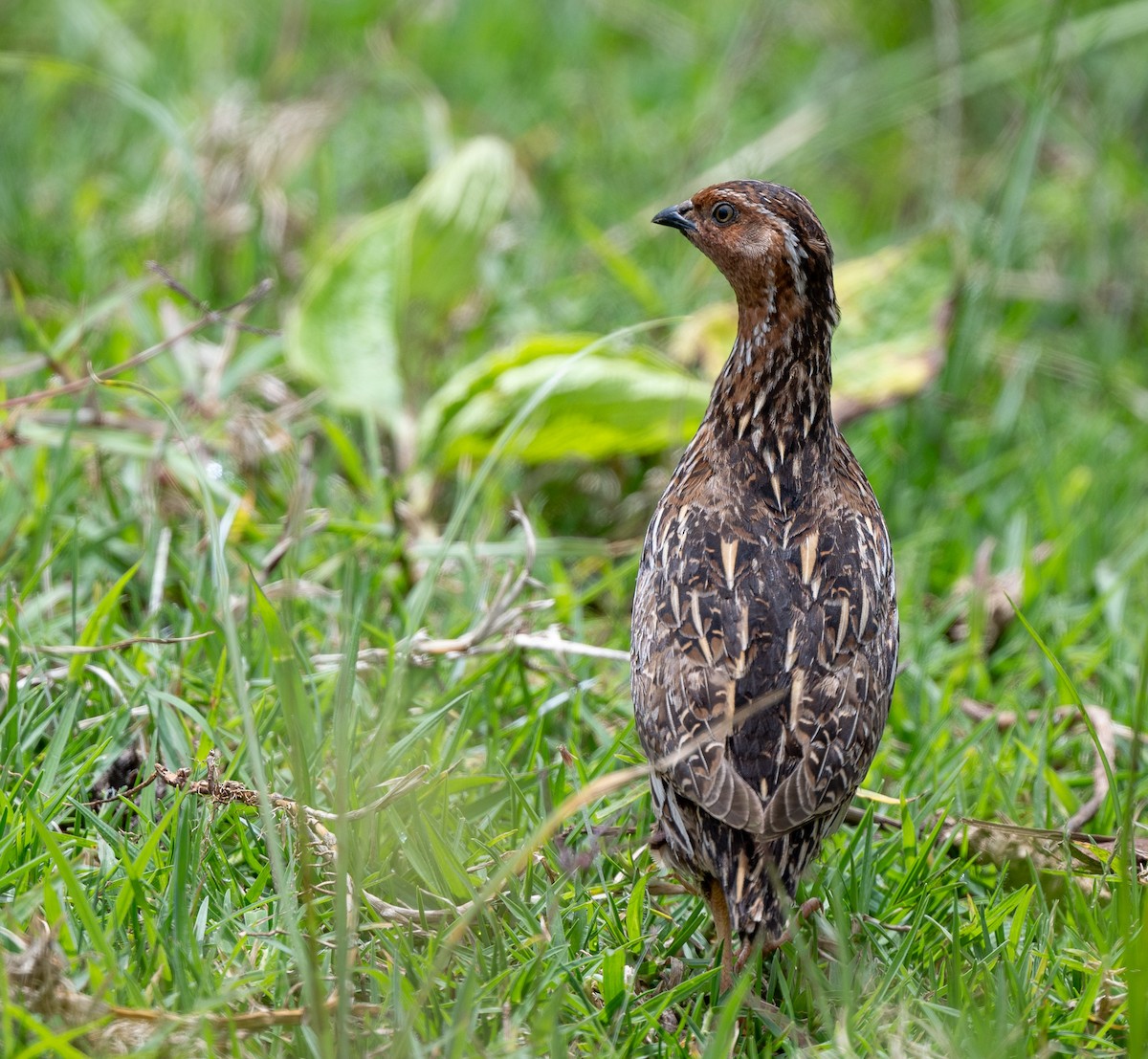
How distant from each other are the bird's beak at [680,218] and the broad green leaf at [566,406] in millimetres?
1066

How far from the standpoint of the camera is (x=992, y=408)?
6.97 metres

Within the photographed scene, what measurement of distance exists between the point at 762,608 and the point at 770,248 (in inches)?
43.1

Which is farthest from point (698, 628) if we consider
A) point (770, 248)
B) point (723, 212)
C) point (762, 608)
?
point (723, 212)

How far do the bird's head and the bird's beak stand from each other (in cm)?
6

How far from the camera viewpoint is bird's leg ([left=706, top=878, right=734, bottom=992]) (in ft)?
11.0

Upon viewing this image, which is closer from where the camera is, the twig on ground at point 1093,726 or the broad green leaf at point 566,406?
the twig on ground at point 1093,726

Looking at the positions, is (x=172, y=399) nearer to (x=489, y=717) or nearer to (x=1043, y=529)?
(x=489, y=717)

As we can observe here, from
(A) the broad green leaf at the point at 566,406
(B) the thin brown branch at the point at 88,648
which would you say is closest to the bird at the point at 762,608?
(A) the broad green leaf at the point at 566,406

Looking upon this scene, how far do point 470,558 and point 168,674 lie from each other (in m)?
1.21

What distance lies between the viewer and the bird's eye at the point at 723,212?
4109mm

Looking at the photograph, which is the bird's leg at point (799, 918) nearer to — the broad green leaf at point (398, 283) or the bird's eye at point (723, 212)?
the bird's eye at point (723, 212)

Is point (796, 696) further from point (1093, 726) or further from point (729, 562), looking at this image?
point (1093, 726)

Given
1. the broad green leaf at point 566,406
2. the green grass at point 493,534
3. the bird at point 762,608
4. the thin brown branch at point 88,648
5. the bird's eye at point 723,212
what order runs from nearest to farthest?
the green grass at point 493,534 < the bird at point 762,608 < the thin brown branch at point 88,648 < the bird's eye at point 723,212 < the broad green leaf at point 566,406

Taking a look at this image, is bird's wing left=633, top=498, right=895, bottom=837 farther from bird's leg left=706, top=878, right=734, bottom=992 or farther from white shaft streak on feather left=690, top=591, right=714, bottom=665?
bird's leg left=706, top=878, right=734, bottom=992
